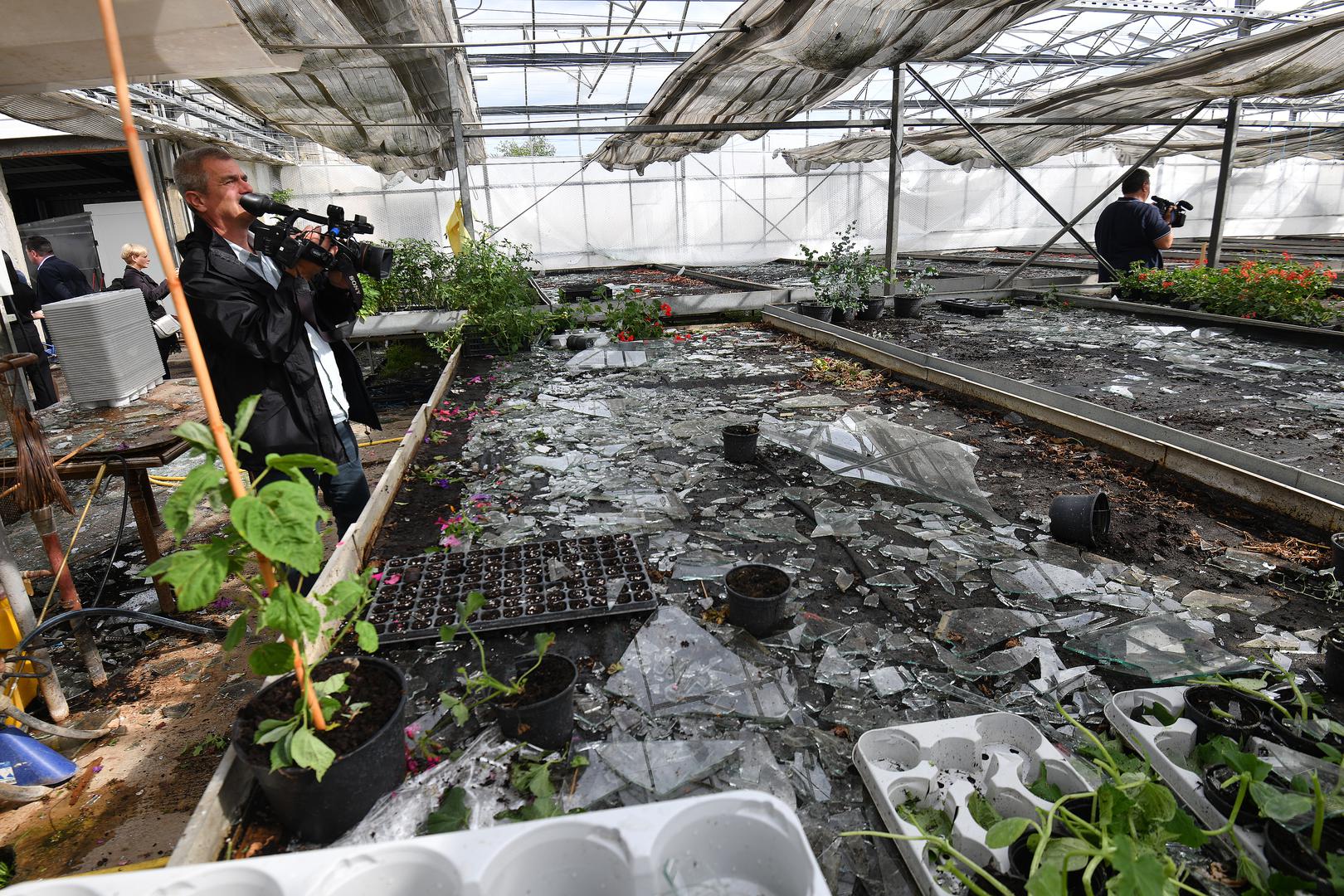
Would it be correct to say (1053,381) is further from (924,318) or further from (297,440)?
(297,440)

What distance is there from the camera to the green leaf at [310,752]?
1.36 metres

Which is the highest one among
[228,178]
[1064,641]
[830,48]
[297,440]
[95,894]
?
[830,48]

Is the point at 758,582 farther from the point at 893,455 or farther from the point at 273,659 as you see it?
the point at 893,455

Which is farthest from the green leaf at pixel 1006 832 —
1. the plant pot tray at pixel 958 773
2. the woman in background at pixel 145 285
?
the woman in background at pixel 145 285

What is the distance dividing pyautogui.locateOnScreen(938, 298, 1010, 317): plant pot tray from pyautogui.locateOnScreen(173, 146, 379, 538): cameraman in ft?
23.1

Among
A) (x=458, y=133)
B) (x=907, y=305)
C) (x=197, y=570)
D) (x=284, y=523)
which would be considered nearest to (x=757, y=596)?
(x=284, y=523)

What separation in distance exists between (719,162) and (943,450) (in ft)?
56.6

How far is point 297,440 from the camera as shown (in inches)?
103

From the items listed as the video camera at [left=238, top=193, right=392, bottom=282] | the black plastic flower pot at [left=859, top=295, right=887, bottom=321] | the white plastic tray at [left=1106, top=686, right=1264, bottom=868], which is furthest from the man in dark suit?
the white plastic tray at [left=1106, top=686, right=1264, bottom=868]

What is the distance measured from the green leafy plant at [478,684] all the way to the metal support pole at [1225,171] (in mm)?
9846

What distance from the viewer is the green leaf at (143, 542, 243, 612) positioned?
1.26 metres

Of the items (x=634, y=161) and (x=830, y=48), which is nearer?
(x=830, y=48)

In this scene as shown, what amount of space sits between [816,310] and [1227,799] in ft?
22.3

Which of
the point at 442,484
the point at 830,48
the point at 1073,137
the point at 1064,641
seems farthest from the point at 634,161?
the point at 1064,641
